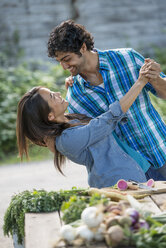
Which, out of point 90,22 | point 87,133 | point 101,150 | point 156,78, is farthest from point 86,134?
point 90,22

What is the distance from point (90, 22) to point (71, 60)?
6296 mm

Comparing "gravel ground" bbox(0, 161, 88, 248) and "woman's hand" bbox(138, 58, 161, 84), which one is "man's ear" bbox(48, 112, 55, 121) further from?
"gravel ground" bbox(0, 161, 88, 248)

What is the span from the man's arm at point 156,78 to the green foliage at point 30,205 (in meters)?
0.93

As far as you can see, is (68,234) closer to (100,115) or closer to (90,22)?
(100,115)

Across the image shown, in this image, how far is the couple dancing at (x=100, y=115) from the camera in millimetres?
3043

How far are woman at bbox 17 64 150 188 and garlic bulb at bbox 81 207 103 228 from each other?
1.05 metres

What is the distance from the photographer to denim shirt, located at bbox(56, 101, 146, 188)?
9.85 feet

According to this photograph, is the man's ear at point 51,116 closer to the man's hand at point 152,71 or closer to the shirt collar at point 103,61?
the shirt collar at point 103,61

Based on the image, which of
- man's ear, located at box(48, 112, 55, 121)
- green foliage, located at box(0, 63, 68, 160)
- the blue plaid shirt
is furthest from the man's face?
green foliage, located at box(0, 63, 68, 160)

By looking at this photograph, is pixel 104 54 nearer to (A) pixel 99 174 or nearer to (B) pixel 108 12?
(A) pixel 99 174

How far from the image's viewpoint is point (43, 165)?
668cm

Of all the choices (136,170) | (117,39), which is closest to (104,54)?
(136,170)

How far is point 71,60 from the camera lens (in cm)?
329

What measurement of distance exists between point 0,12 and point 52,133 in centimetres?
662
